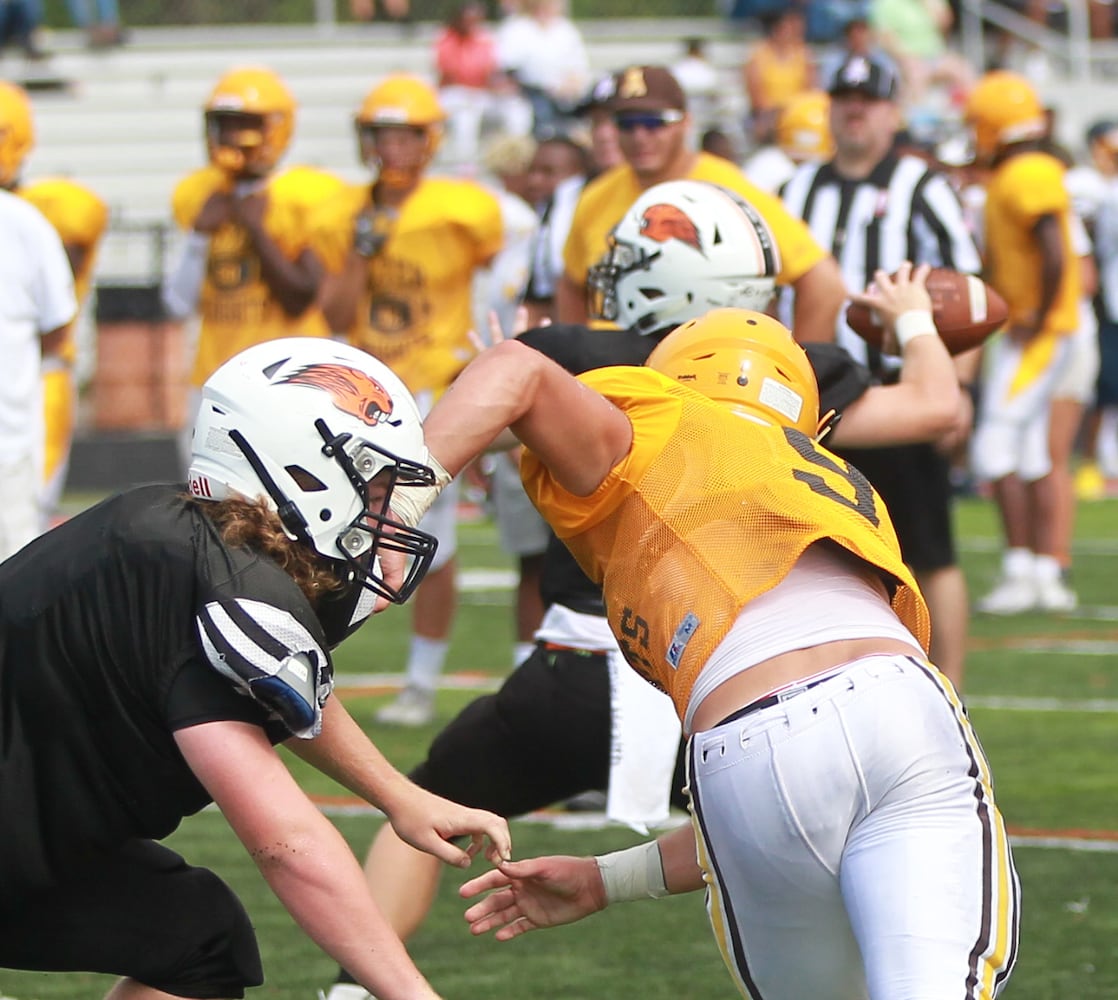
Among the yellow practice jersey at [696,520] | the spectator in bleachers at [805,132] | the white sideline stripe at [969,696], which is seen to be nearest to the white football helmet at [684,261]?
the yellow practice jersey at [696,520]

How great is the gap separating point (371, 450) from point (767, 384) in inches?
27.7

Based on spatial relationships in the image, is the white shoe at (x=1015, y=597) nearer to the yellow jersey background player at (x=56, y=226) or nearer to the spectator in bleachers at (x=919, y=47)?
the yellow jersey background player at (x=56, y=226)

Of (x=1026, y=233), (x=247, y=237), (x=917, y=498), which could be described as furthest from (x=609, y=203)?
(x=1026, y=233)

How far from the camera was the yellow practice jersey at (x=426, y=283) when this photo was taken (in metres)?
7.70

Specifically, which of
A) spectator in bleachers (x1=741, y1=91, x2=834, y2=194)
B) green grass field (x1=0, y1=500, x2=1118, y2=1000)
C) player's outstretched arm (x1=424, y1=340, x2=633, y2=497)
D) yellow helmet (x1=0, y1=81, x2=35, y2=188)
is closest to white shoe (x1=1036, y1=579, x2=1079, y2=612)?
green grass field (x1=0, y1=500, x2=1118, y2=1000)

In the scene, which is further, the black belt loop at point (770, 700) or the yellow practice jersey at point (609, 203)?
the yellow practice jersey at point (609, 203)

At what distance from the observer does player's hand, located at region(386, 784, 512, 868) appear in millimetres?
2941

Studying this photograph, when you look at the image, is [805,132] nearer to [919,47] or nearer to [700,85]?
[700,85]

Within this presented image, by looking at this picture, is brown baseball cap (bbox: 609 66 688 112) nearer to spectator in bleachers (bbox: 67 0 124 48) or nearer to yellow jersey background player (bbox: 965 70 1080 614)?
yellow jersey background player (bbox: 965 70 1080 614)

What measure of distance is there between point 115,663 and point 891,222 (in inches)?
172

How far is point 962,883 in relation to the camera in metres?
2.65

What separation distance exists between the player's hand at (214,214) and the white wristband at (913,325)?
4.71 metres

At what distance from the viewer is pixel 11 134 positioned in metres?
7.06

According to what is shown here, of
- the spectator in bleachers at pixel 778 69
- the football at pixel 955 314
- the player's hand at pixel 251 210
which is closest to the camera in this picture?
the football at pixel 955 314
